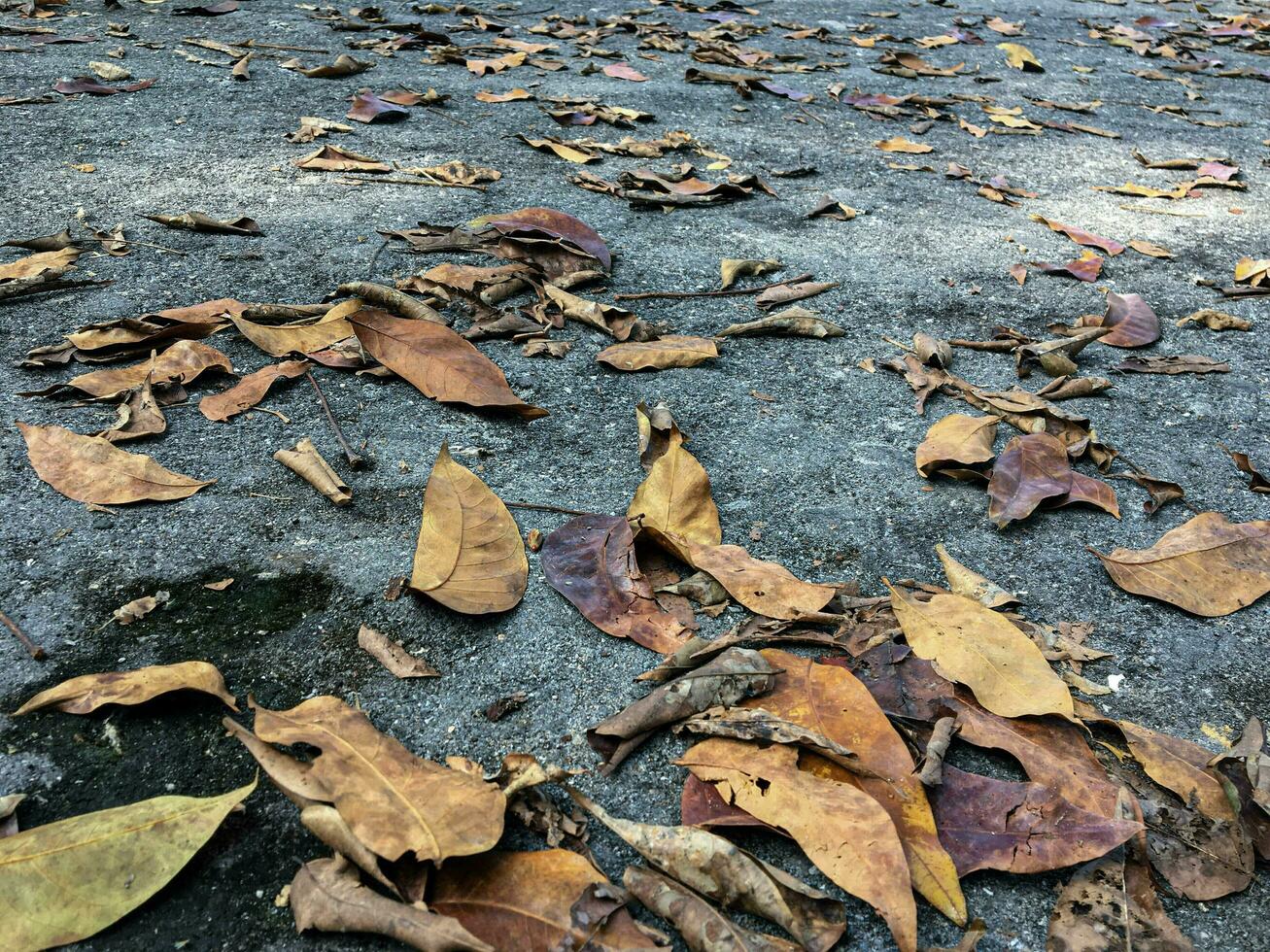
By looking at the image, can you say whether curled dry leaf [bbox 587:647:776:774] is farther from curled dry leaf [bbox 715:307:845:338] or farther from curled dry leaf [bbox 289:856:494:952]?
curled dry leaf [bbox 715:307:845:338]

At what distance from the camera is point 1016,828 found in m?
1.01

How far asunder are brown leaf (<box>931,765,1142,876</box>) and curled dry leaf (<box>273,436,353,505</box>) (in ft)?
3.02

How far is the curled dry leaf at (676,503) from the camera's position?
140cm

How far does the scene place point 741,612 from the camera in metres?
1.29

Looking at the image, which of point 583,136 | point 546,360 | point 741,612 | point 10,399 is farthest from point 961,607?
point 583,136

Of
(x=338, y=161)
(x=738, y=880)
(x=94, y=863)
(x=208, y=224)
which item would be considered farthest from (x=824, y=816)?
(x=338, y=161)

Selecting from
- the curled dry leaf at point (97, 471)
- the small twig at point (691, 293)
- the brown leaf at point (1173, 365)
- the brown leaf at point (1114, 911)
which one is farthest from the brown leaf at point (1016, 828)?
the small twig at point (691, 293)

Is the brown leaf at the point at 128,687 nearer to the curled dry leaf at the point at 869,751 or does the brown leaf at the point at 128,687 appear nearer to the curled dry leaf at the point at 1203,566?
the curled dry leaf at the point at 869,751

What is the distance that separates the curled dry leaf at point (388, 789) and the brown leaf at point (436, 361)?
726mm

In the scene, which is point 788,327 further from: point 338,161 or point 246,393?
point 338,161

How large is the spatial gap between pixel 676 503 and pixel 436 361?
56 cm

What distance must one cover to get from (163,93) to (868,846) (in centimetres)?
320

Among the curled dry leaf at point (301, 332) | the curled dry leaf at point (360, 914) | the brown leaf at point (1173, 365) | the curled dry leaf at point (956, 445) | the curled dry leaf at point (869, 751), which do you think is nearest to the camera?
the curled dry leaf at point (360, 914)

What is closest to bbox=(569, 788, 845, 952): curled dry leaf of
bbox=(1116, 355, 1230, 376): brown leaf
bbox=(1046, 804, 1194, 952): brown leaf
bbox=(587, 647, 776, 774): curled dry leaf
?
bbox=(587, 647, 776, 774): curled dry leaf
